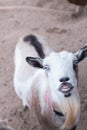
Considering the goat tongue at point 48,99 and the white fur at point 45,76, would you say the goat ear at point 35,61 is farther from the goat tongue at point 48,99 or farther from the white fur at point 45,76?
the goat tongue at point 48,99

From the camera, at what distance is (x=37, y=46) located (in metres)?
4.64

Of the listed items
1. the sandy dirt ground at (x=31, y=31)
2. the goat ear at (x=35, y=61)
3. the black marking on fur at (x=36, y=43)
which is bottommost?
the sandy dirt ground at (x=31, y=31)

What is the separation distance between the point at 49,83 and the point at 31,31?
265 cm

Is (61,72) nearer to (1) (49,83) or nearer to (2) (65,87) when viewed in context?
(2) (65,87)

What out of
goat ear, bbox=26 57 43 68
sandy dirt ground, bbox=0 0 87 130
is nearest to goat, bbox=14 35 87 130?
goat ear, bbox=26 57 43 68

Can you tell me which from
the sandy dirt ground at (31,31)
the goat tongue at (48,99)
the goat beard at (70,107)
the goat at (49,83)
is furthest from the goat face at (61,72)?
the sandy dirt ground at (31,31)

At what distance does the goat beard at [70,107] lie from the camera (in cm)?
369

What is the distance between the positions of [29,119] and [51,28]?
6.49 feet

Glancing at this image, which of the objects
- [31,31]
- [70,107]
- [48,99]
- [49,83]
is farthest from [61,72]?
[31,31]

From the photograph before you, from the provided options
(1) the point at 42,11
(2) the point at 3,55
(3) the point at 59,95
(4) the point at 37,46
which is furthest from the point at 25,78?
(1) the point at 42,11

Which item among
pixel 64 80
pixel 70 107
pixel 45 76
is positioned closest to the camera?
pixel 64 80

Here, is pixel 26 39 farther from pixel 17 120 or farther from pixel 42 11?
pixel 42 11

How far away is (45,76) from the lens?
406cm

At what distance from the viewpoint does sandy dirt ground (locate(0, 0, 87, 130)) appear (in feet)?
16.1
